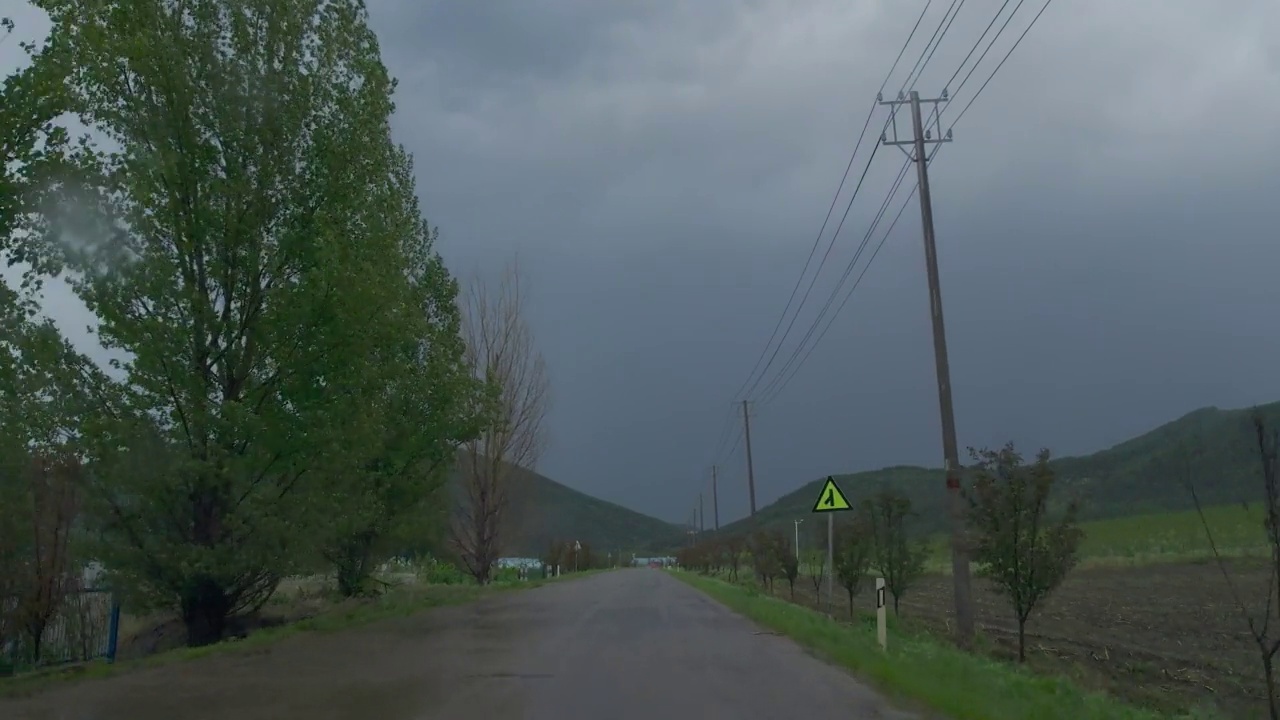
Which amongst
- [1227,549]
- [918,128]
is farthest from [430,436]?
[1227,549]

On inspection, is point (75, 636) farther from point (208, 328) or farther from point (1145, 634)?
point (1145, 634)

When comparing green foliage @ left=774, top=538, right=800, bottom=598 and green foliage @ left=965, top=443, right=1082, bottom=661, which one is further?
green foliage @ left=774, top=538, right=800, bottom=598

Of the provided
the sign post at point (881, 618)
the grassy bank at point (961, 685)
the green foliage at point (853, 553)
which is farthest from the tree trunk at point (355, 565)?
the sign post at point (881, 618)

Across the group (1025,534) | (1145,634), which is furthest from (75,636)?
(1145,634)

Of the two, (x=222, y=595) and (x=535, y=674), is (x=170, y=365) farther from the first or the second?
(x=535, y=674)

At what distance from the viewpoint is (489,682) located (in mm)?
13367

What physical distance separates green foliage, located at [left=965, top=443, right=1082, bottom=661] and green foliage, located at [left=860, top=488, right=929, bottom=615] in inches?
338

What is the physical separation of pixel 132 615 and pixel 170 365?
4423 mm

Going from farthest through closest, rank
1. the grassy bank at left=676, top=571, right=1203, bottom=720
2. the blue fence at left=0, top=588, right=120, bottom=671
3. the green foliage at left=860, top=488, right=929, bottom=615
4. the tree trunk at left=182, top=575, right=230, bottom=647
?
the green foliage at left=860, top=488, right=929, bottom=615
the tree trunk at left=182, top=575, right=230, bottom=647
the blue fence at left=0, top=588, right=120, bottom=671
the grassy bank at left=676, top=571, right=1203, bottom=720

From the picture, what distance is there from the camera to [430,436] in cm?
3133

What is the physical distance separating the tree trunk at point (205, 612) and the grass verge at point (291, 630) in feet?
2.29

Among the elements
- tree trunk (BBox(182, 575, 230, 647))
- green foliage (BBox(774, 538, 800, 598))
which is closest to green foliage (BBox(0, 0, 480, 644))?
tree trunk (BBox(182, 575, 230, 647))

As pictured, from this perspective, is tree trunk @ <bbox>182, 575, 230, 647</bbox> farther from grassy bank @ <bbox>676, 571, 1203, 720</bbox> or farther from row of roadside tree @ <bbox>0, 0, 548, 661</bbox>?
grassy bank @ <bbox>676, 571, 1203, 720</bbox>

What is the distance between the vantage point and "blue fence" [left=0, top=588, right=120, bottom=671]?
17766mm
